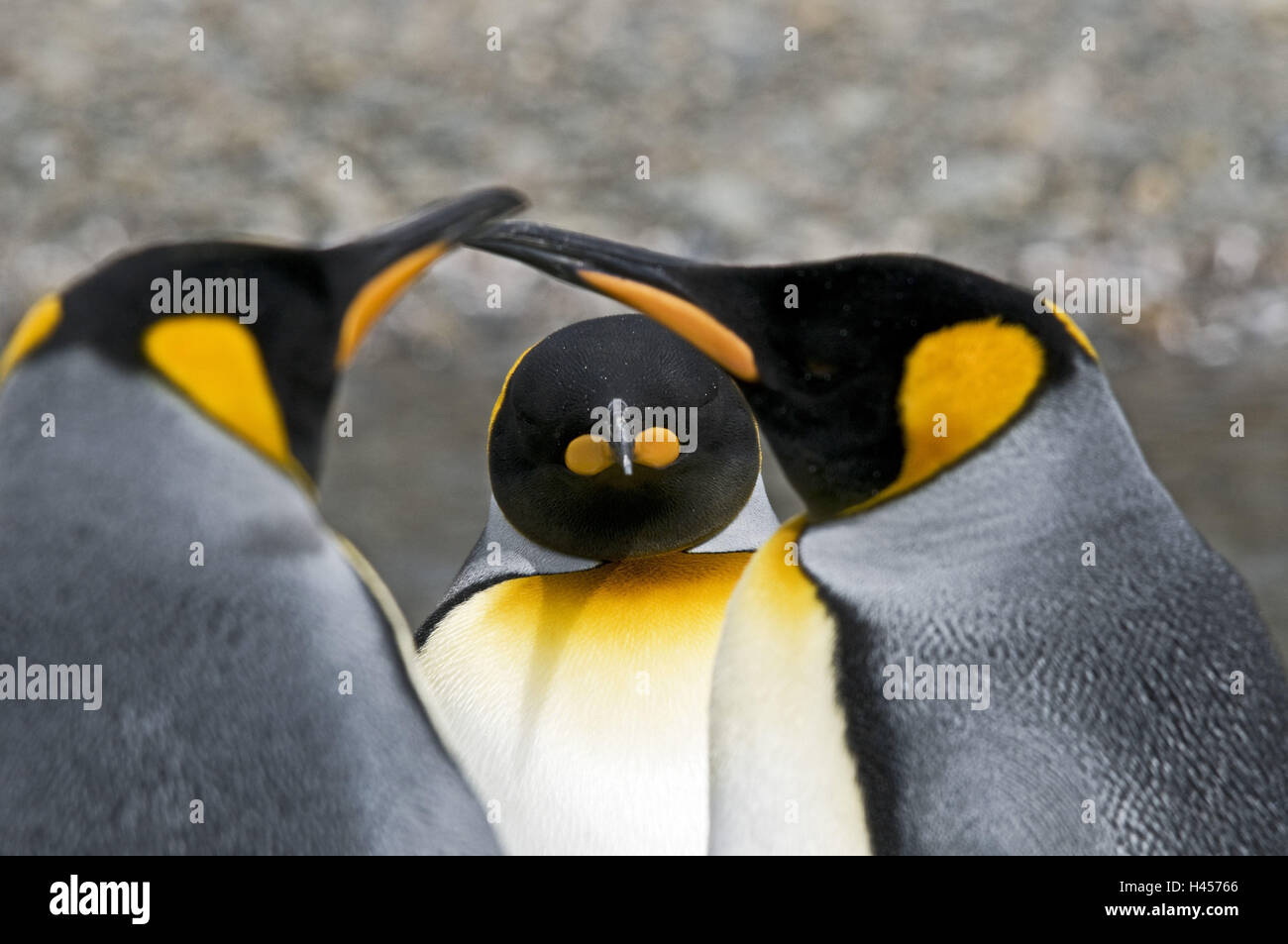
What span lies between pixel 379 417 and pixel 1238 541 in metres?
3.75

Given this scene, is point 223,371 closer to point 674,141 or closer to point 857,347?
point 857,347

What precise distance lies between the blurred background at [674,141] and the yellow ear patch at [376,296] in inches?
229

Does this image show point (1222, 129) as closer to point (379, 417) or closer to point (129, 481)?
point (379, 417)

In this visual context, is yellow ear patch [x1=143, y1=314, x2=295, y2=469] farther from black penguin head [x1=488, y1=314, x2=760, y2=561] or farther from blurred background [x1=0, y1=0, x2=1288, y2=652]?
blurred background [x1=0, y1=0, x2=1288, y2=652]

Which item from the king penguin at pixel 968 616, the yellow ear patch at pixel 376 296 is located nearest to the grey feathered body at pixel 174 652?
the yellow ear patch at pixel 376 296

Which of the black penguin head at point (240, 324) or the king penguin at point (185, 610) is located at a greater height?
the black penguin head at point (240, 324)

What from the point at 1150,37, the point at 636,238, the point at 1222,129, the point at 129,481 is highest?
the point at 1150,37

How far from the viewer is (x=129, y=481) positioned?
3.99ft

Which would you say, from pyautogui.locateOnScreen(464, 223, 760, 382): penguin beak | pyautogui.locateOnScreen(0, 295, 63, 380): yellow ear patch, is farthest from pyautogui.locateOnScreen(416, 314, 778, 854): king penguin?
pyautogui.locateOnScreen(0, 295, 63, 380): yellow ear patch

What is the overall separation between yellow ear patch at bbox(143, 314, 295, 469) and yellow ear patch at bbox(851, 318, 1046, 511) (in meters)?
0.56

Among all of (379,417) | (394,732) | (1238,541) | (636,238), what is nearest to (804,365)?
(394,732)

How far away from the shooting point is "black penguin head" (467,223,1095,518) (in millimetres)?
1360

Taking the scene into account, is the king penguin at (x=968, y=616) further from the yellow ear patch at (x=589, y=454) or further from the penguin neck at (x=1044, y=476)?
the yellow ear patch at (x=589, y=454)

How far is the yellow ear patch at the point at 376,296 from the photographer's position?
4.44 feet
